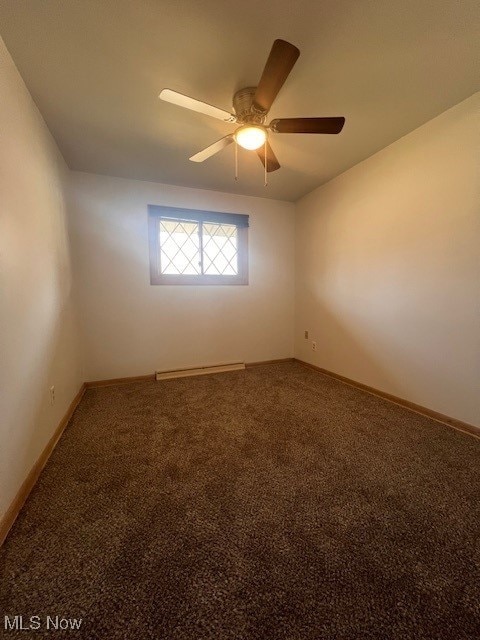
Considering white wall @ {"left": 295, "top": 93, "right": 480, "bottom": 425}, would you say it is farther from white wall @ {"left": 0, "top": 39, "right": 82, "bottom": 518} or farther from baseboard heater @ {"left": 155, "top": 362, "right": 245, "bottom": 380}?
white wall @ {"left": 0, "top": 39, "right": 82, "bottom": 518}

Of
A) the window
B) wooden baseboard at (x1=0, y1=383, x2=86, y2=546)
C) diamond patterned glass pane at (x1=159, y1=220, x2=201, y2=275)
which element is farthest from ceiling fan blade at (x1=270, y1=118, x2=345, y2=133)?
wooden baseboard at (x1=0, y1=383, x2=86, y2=546)

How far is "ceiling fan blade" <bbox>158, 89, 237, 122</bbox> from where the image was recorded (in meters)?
1.24

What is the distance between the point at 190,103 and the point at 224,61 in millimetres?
326

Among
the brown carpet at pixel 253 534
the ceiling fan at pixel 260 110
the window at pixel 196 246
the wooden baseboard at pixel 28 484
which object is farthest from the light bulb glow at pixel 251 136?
the wooden baseboard at pixel 28 484

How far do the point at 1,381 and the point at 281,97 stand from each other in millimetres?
2319

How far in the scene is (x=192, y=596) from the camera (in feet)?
2.53

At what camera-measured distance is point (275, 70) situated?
1160 millimetres

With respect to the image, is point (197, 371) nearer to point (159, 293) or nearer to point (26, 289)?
point (159, 293)

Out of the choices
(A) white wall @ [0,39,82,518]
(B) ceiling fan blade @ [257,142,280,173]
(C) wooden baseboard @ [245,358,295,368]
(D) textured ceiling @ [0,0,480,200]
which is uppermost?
(D) textured ceiling @ [0,0,480,200]

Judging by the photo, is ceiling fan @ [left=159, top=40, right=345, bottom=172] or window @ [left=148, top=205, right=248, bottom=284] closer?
ceiling fan @ [left=159, top=40, right=345, bottom=172]

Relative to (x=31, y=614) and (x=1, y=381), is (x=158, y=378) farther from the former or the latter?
(x=31, y=614)

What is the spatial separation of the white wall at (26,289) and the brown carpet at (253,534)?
0.27m

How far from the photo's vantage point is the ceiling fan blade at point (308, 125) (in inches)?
56.3

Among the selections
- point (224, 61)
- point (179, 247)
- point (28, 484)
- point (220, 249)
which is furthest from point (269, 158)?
point (28, 484)
